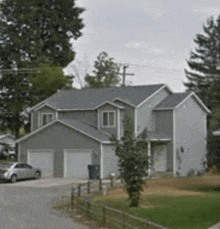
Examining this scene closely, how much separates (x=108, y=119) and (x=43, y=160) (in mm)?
6395

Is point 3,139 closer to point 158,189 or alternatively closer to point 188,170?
point 188,170

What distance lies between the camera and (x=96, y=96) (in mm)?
41906

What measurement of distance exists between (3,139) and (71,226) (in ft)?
236

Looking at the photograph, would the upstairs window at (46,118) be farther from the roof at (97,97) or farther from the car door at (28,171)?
the car door at (28,171)

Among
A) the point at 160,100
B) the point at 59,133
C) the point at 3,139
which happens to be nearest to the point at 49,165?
the point at 59,133

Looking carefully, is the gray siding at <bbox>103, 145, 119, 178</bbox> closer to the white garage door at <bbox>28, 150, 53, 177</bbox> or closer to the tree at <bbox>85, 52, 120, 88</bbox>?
the white garage door at <bbox>28, 150, 53, 177</bbox>

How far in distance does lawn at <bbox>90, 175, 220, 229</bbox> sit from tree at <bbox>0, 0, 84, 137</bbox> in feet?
95.1

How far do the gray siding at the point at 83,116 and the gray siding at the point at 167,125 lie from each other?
5.33 m

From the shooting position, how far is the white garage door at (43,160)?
3681cm

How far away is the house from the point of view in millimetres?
35812

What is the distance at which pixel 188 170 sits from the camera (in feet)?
131

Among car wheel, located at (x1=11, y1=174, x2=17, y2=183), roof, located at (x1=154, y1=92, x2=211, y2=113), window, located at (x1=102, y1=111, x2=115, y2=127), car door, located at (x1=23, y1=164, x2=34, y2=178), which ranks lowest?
car wheel, located at (x1=11, y1=174, x2=17, y2=183)

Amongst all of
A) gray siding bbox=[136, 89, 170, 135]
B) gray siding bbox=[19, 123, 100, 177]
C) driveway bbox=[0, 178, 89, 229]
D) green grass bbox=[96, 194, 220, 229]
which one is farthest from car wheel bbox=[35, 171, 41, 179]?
green grass bbox=[96, 194, 220, 229]

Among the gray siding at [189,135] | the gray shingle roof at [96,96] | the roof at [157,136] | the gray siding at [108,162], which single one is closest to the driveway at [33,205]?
the gray siding at [108,162]
